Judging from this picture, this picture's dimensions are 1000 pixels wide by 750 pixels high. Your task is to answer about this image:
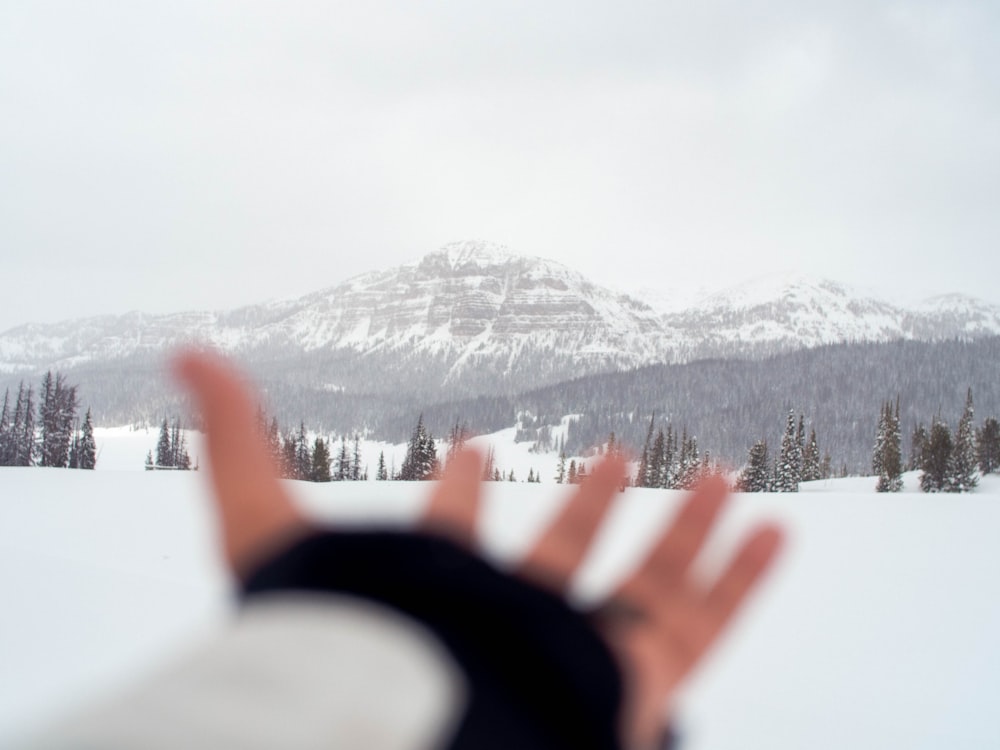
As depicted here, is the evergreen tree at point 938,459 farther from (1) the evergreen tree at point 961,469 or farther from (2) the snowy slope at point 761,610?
(2) the snowy slope at point 761,610

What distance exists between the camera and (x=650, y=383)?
138 m

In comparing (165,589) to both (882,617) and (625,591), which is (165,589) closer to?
(625,591)

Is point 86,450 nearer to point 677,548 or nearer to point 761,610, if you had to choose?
point 761,610

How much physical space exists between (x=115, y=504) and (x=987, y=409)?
124347 millimetres

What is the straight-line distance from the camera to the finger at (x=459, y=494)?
0.76 m

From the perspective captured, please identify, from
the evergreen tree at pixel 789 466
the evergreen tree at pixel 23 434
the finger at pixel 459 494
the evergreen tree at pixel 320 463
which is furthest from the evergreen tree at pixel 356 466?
the finger at pixel 459 494

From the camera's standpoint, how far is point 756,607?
4.13 ft

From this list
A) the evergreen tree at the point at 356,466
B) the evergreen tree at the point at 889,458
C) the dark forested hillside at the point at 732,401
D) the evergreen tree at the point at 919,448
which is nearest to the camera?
the evergreen tree at the point at 889,458

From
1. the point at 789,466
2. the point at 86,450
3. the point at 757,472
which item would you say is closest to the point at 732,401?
the point at 789,466

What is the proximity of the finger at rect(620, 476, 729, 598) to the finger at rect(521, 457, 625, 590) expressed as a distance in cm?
7

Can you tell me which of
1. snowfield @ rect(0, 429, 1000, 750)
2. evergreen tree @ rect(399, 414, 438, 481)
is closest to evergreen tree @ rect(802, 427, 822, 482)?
evergreen tree @ rect(399, 414, 438, 481)

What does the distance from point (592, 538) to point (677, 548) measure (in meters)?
0.10

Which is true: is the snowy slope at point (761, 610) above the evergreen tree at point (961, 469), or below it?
above

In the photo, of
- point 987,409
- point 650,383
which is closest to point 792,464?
point 987,409
